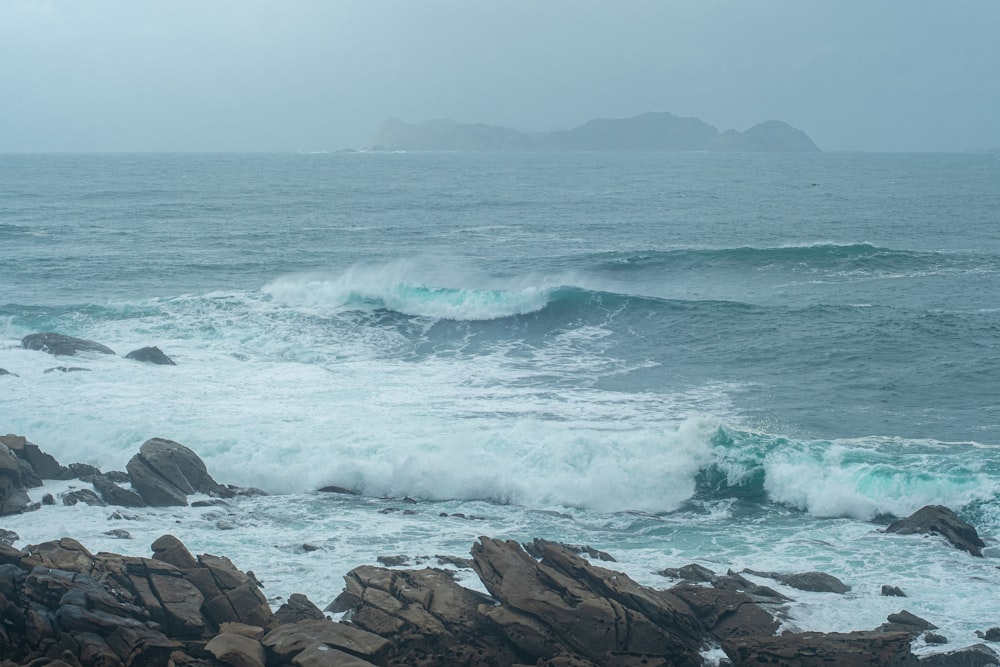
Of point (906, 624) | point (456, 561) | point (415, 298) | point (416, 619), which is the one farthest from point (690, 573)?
point (415, 298)

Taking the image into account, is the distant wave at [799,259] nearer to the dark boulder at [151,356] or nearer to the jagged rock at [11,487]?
the dark boulder at [151,356]

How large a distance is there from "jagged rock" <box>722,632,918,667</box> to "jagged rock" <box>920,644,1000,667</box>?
337 millimetres

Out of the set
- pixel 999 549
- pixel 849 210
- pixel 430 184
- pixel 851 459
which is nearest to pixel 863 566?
pixel 999 549

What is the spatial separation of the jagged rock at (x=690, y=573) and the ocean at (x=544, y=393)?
43 cm

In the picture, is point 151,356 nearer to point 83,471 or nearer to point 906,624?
point 83,471

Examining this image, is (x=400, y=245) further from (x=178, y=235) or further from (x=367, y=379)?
(x=367, y=379)

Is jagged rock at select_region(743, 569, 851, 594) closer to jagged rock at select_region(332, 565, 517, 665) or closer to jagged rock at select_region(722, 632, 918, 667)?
jagged rock at select_region(722, 632, 918, 667)

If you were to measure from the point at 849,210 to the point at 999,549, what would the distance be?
5958 cm

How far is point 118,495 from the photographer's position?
1914cm

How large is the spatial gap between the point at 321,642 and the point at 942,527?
12.5 metres

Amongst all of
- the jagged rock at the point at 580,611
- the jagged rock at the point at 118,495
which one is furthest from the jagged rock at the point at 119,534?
the jagged rock at the point at 580,611

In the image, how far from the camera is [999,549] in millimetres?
17406

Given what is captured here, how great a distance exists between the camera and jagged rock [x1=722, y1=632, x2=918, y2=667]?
42.0 ft

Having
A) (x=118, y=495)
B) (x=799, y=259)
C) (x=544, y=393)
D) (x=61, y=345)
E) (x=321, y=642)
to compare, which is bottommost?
(x=118, y=495)
